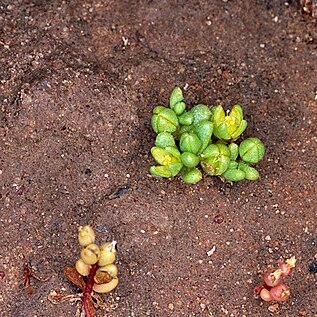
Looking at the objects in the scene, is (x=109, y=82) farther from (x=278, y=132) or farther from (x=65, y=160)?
(x=278, y=132)

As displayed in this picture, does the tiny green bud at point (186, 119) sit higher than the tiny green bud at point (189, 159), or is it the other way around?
the tiny green bud at point (186, 119)

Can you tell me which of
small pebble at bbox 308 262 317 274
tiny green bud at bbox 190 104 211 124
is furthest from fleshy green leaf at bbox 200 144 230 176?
small pebble at bbox 308 262 317 274

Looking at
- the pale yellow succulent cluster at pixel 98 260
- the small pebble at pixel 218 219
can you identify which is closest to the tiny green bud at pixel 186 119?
the small pebble at pixel 218 219

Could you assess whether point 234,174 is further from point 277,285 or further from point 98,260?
point 98,260

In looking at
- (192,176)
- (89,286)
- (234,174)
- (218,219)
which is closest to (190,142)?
(192,176)

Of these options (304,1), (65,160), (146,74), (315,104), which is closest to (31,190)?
(65,160)

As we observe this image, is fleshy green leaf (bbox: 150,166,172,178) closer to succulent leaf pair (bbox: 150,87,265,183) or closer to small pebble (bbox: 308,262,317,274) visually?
succulent leaf pair (bbox: 150,87,265,183)

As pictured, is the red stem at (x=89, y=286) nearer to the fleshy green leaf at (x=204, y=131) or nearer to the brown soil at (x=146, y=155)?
the brown soil at (x=146, y=155)
